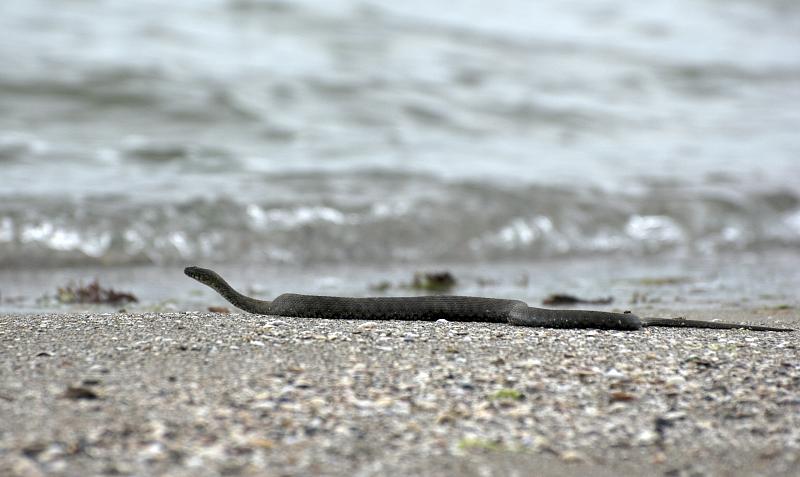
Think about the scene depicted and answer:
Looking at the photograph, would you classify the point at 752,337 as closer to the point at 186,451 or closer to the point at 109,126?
the point at 186,451

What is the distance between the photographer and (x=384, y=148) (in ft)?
52.4

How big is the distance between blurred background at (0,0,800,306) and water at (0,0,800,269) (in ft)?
0.16

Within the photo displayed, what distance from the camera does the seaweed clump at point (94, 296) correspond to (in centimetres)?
841

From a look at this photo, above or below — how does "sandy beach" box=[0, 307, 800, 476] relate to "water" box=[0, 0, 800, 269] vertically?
below

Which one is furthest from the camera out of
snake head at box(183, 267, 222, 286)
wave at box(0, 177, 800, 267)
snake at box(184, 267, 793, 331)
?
wave at box(0, 177, 800, 267)

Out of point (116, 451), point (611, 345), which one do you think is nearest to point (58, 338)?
point (116, 451)

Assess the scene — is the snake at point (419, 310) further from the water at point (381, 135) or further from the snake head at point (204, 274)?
the water at point (381, 135)

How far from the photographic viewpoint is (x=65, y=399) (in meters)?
4.33

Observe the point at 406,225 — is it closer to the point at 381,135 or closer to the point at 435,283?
the point at 435,283

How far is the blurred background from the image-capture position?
11828mm

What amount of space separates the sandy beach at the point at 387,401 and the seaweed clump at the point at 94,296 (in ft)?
8.05

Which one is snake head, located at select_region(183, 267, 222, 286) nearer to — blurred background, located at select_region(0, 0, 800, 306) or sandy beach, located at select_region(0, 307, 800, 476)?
sandy beach, located at select_region(0, 307, 800, 476)

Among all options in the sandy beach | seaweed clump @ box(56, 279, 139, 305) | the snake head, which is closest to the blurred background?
seaweed clump @ box(56, 279, 139, 305)

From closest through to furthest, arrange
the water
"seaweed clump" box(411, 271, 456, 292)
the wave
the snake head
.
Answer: the snake head < "seaweed clump" box(411, 271, 456, 292) < the wave < the water
